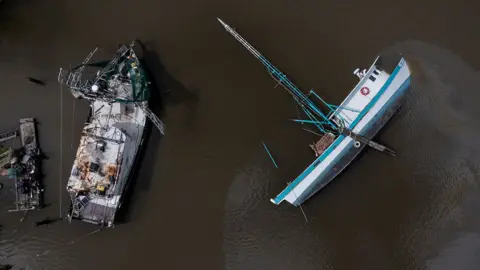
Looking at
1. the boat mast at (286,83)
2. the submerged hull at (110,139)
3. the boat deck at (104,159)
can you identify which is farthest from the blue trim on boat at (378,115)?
the boat deck at (104,159)

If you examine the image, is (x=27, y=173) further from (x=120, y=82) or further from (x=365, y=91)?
(x=365, y=91)

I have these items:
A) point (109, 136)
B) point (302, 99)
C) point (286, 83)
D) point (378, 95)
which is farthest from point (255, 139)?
point (109, 136)

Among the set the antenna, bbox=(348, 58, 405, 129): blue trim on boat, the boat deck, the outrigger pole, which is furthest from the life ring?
the boat deck

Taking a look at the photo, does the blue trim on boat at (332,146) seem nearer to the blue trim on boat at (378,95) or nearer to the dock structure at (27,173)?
the blue trim on boat at (378,95)

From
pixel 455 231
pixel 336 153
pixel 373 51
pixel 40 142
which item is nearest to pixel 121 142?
pixel 40 142

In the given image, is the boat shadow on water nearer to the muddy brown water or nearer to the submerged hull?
the muddy brown water

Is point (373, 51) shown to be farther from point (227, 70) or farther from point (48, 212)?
point (48, 212)

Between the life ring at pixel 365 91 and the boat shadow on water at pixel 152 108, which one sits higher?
the life ring at pixel 365 91
